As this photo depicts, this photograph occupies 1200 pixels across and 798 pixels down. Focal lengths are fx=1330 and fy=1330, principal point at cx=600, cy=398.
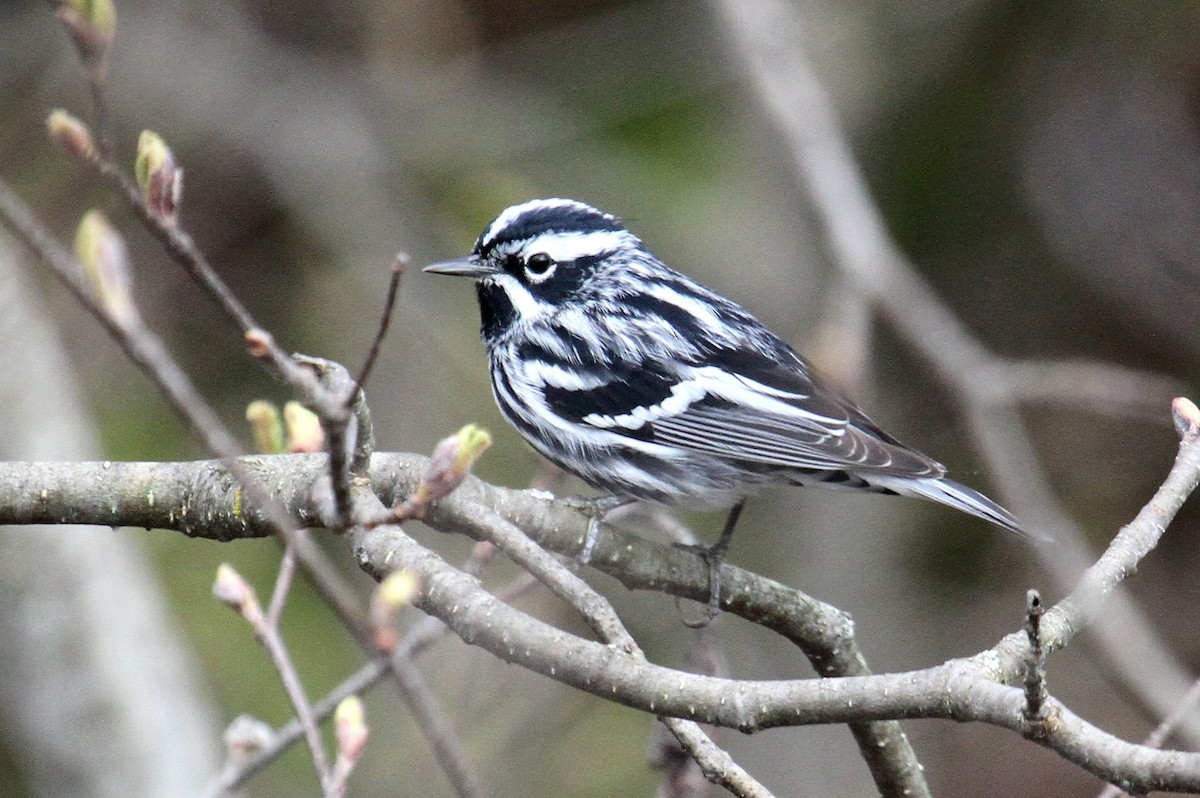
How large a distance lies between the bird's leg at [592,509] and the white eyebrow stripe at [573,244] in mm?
1011

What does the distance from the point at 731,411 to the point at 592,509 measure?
0.92 meters

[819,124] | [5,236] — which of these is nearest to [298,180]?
[5,236]

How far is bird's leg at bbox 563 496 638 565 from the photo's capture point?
3092 millimetres

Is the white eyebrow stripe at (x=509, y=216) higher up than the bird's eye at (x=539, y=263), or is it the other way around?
the white eyebrow stripe at (x=509, y=216)

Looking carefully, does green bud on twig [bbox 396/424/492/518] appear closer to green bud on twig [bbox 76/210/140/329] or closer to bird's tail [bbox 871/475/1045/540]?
green bud on twig [bbox 76/210/140/329]

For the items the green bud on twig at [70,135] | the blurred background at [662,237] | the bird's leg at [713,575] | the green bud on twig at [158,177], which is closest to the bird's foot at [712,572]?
the bird's leg at [713,575]

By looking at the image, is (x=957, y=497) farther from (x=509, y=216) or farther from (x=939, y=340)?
(x=509, y=216)

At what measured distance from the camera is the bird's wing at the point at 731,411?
4008 mm

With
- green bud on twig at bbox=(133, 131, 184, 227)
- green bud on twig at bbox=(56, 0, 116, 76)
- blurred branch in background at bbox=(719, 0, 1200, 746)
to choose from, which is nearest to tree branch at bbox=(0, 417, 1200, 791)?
green bud on twig at bbox=(133, 131, 184, 227)

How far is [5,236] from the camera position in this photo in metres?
5.89

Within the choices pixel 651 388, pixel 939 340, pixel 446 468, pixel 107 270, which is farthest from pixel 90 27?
pixel 939 340

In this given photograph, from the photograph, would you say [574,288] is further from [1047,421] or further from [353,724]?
[1047,421]

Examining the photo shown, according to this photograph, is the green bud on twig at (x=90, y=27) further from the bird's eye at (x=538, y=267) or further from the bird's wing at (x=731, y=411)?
the bird's eye at (x=538, y=267)

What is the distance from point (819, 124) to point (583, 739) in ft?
11.3
